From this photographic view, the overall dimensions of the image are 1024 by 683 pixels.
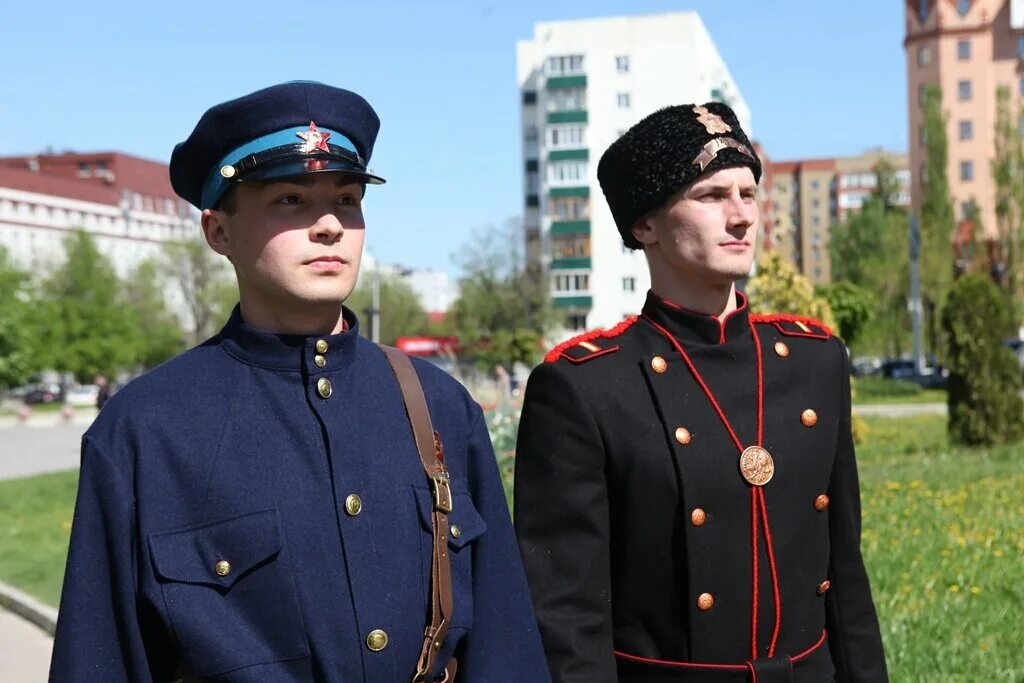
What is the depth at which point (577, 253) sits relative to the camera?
76188 millimetres

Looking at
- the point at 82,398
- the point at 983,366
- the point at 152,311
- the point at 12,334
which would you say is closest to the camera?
the point at 983,366

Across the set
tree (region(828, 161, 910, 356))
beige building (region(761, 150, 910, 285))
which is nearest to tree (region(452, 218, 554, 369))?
tree (region(828, 161, 910, 356))

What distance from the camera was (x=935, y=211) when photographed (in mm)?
63344

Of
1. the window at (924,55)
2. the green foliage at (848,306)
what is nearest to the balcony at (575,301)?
the window at (924,55)

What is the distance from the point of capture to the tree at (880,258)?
62.3 meters

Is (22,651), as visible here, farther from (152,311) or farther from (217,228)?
(152,311)

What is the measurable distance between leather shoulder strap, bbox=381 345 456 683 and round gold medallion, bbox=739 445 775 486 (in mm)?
779

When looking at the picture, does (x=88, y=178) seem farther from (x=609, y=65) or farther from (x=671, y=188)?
(x=671, y=188)

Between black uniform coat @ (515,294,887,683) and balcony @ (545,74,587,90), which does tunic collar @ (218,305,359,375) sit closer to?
black uniform coat @ (515,294,887,683)

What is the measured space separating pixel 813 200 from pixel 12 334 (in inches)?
4311

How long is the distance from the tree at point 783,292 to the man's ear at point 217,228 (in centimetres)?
1717

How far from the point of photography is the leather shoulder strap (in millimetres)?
2379

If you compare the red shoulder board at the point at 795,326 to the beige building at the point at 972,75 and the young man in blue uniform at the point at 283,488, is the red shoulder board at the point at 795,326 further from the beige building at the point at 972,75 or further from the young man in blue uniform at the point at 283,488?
the beige building at the point at 972,75

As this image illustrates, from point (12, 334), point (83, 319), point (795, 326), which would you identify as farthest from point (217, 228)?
point (83, 319)
